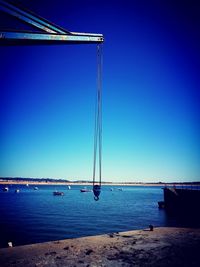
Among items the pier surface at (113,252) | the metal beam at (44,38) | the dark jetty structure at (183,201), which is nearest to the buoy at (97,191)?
the pier surface at (113,252)

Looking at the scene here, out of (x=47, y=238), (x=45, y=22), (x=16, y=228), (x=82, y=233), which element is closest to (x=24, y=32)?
(x=45, y=22)

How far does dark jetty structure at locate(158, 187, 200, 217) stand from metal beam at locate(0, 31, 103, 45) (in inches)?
1368

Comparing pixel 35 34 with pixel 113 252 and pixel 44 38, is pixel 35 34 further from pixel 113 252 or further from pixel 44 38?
pixel 113 252

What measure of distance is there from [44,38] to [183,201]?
39721 millimetres

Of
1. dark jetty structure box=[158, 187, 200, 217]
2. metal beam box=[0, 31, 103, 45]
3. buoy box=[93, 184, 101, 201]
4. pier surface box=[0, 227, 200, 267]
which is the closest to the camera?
metal beam box=[0, 31, 103, 45]

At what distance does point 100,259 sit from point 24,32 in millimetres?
11851

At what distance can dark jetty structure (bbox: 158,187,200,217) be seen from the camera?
3579 cm

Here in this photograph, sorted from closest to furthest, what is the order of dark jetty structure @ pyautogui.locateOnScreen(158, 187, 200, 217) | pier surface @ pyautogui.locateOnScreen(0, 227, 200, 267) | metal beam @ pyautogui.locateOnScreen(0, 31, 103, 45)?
metal beam @ pyautogui.locateOnScreen(0, 31, 103, 45) < pier surface @ pyautogui.locateOnScreen(0, 227, 200, 267) < dark jetty structure @ pyautogui.locateOnScreen(158, 187, 200, 217)

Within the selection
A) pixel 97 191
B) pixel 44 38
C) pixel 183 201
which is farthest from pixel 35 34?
pixel 183 201

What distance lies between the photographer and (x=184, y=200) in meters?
38.8

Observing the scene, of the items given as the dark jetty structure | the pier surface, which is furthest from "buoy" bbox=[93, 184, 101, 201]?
the dark jetty structure

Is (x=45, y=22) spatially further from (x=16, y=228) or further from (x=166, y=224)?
(x=166, y=224)

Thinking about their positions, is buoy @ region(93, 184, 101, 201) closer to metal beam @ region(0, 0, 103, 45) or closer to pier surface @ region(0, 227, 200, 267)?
pier surface @ region(0, 227, 200, 267)

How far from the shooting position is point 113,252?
12.6 m
